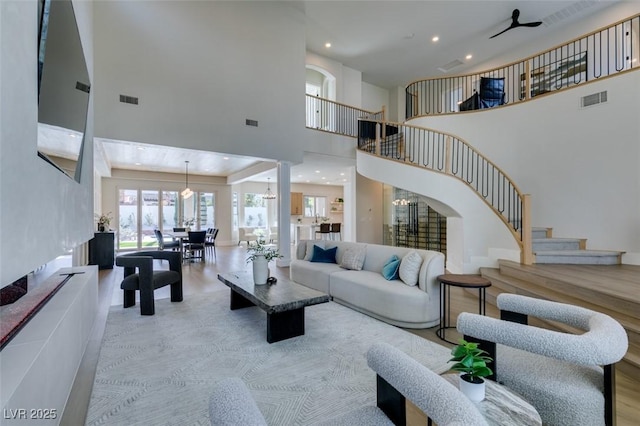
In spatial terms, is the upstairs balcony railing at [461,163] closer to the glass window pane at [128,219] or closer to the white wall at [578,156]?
the white wall at [578,156]

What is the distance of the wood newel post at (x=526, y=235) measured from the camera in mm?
4559

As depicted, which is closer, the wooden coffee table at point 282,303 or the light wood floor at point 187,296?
the light wood floor at point 187,296

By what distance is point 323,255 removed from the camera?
4.80 meters

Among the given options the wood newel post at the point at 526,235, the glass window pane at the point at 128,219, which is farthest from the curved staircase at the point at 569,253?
the glass window pane at the point at 128,219

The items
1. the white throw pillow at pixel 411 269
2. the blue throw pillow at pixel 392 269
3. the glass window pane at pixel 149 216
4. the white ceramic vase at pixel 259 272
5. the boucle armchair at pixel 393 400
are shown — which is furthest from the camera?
the glass window pane at pixel 149 216

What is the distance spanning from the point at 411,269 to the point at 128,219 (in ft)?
32.8

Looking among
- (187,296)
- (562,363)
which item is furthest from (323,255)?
(562,363)

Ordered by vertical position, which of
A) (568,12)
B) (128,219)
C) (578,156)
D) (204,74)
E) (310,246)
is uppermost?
(568,12)

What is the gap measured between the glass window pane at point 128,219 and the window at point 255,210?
415 centimetres

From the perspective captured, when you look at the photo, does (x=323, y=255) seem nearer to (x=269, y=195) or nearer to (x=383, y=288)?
(x=383, y=288)

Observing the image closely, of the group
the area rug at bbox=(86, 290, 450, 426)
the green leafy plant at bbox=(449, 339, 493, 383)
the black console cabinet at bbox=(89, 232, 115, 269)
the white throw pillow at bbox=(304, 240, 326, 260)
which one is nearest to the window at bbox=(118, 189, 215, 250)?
the black console cabinet at bbox=(89, 232, 115, 269)

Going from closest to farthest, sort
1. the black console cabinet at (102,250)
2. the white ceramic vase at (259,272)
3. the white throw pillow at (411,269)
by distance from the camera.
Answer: the white throw pillow at (411,269)
the white ceramic vase at (259,272)
the black console cabinet at (102,250)

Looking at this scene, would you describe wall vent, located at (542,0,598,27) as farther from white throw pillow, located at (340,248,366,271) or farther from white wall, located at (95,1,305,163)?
white throw pillow, located at (340,248,366,271)

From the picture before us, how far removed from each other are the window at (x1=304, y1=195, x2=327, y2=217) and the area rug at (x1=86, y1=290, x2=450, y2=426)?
1061 cm
